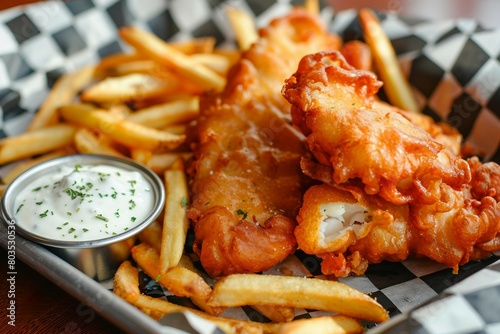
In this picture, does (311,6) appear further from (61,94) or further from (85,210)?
(85,210)

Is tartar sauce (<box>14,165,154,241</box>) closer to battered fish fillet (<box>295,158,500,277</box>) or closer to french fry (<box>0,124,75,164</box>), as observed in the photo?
french fry (<box>0,124,75,164</box>)

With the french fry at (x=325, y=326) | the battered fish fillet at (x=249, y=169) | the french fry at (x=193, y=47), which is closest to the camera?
the french fry at (x=325, y=326)

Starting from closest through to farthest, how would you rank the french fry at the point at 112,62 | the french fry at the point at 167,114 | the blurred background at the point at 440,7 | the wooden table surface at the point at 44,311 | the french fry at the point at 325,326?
the french fry at the point at 325,326
the wooden table surface at the point at 44,311
the french fry at the point at 167,114
the french fry at the point at 112,62
the blurred background at the point at 440,7

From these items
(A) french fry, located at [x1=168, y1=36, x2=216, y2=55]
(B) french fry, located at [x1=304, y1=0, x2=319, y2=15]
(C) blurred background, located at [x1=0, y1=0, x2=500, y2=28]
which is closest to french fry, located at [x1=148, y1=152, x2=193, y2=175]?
(A) french fry, located at [x1=168, y1=36, x2=216, y2=55]

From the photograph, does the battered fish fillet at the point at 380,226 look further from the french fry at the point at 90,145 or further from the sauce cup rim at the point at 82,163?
the french fry at the point at 90,145

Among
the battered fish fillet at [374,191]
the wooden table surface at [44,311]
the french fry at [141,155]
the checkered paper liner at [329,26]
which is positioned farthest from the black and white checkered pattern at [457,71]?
the wooden table surface at [44,311]

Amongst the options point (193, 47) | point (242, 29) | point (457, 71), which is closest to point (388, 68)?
point (457, 71)

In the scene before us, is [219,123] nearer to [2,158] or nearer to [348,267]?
[348,267]
